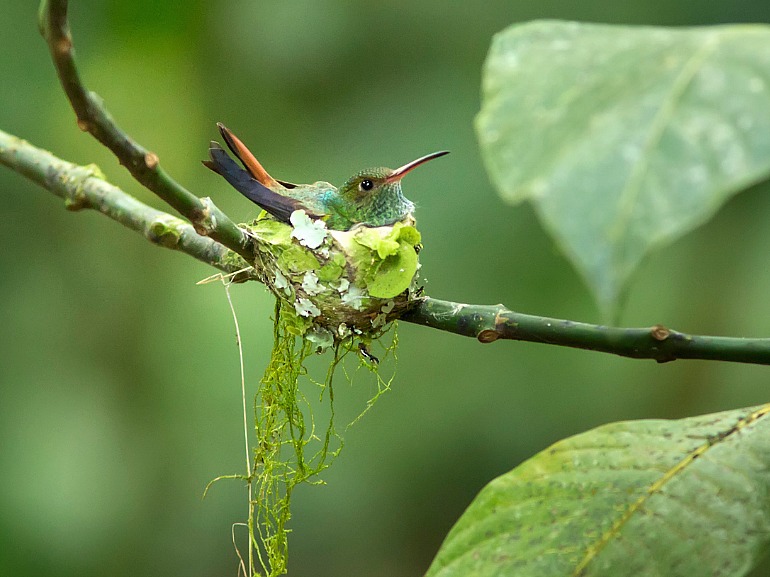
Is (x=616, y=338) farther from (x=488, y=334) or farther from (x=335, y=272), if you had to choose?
(x=335, y=272)

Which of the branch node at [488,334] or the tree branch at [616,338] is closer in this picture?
the tree branch at [616,338]

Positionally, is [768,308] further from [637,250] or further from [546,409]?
[637,250]

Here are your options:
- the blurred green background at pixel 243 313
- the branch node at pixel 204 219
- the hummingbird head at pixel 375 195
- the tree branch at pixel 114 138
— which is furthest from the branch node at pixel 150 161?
the blurred green background at pixel 243 313

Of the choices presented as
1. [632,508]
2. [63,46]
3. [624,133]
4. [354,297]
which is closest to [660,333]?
[632,508]

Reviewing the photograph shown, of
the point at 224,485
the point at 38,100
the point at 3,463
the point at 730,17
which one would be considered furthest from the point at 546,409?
the point at 38,100

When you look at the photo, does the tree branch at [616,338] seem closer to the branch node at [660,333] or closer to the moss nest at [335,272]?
the branch node at [660,333]

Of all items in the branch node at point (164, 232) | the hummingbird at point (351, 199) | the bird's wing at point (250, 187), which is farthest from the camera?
the hummingbird at point (351, 199)

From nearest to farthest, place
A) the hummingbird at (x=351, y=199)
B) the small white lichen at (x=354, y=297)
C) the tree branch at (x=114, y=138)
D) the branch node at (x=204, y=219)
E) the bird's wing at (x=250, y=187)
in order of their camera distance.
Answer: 1. the tree branch at (x=114, y=138)
2. the branch node at (x=204, y=219)
3. the bird's wing at (x=250, y=187)
4. the small white lichen at (x=354, y=297)
5. the hummingbird at (x=351, y=199)
